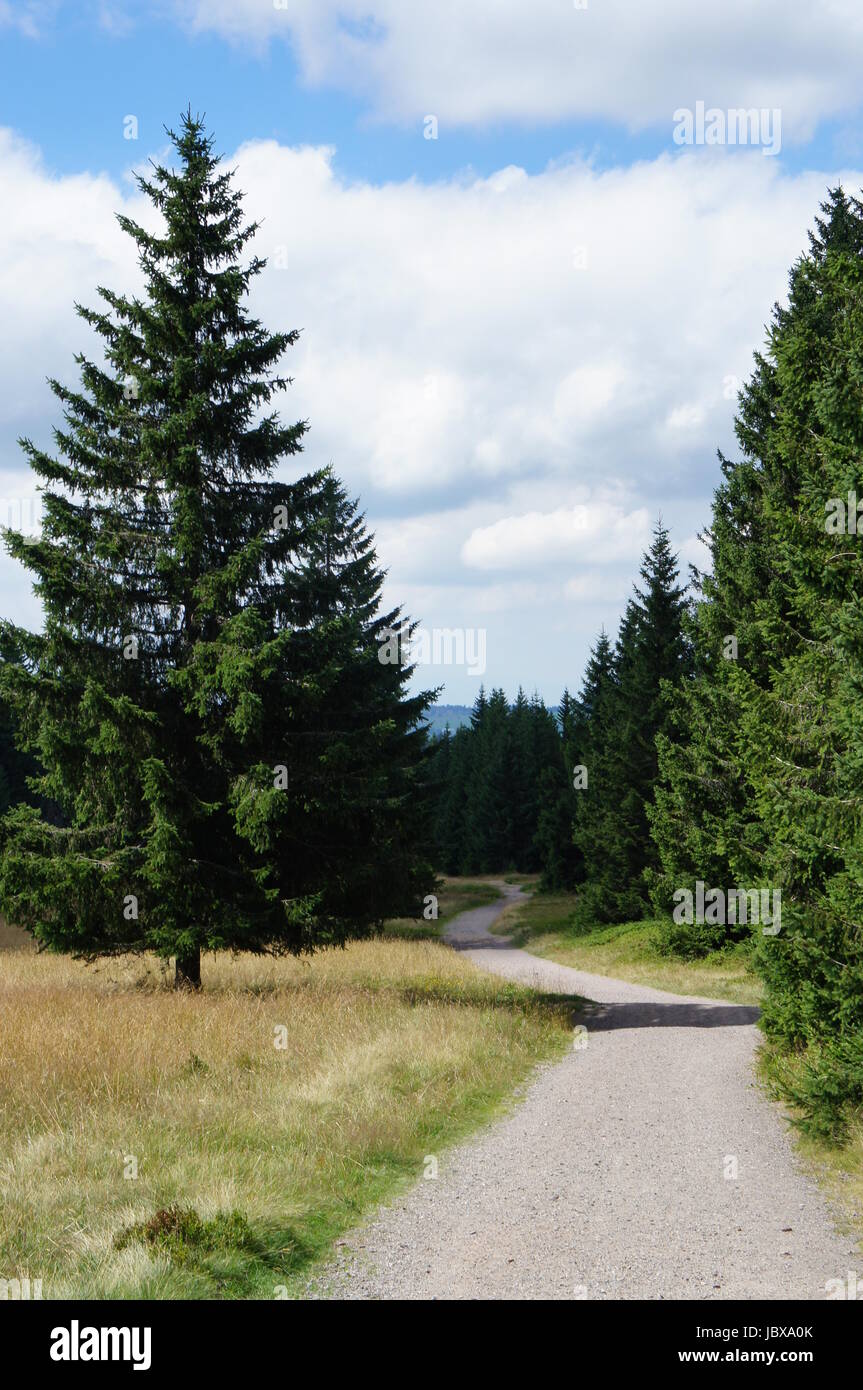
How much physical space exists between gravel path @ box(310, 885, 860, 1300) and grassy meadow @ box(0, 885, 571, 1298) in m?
0.48

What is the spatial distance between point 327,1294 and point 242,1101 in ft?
11.9

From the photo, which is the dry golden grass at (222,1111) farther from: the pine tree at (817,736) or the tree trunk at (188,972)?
the pine tree at (817,736)

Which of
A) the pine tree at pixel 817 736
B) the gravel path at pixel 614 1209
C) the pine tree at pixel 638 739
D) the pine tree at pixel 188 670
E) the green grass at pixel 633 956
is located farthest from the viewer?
the pine tree at pixel 638 739

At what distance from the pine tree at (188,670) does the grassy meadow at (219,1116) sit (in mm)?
1677

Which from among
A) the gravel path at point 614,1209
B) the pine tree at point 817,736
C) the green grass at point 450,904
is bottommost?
the green grass at point 450,904

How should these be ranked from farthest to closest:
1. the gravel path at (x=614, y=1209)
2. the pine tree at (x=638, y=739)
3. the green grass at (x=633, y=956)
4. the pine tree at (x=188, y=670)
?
the pine tree at (x=638, y=739), the green grass at (x=633, y=956), the pine tree at (x=188, y=670), the gravel path at (x=614, y=1209)

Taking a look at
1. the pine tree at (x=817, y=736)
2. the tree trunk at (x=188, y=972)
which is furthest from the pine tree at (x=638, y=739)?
the tree trunk at (x=188, y=972)

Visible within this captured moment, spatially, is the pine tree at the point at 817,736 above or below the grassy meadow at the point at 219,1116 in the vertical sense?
above

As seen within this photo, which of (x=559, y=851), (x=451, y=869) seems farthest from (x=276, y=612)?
(x=451, y=869)

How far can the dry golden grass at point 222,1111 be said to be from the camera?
5.80 meters

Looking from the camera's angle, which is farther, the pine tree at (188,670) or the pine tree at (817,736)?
the pine tree at (188,670)

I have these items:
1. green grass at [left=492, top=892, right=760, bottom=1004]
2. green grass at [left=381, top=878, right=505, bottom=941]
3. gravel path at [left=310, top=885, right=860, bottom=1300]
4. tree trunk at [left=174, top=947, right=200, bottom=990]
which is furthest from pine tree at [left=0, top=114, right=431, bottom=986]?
green grass at [left=381, top=878, right=505, bottom=941]

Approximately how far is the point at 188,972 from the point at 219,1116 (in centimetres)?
733

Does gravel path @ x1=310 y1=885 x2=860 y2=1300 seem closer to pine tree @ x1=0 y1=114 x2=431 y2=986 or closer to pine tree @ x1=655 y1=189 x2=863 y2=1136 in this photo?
pine tree @ x1=655 y1=189 x2=863 y2=1136
